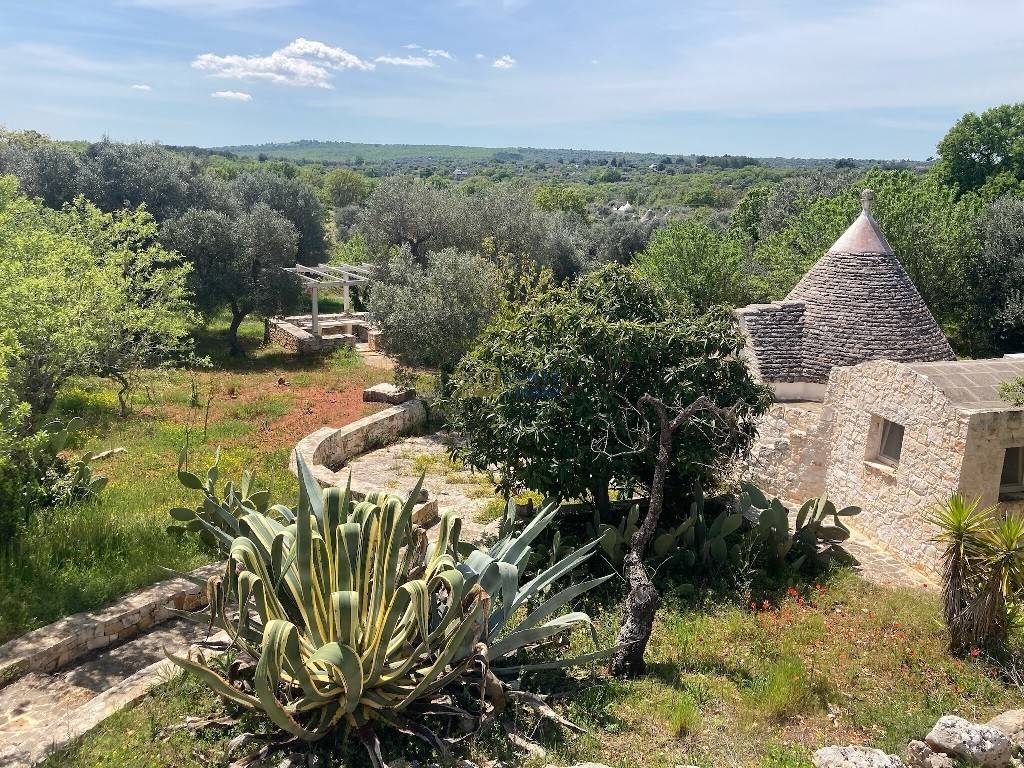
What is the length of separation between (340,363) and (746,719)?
19.9 meters

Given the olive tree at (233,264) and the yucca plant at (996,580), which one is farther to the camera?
the olive tree at (233,264)

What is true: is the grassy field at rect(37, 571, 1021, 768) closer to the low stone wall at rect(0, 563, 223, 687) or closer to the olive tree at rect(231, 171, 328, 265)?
the low stone wall at rect(0, 563, 223, 687)

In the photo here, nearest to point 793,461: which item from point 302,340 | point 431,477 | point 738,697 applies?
point 431,477

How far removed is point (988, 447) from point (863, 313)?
17.2 feet

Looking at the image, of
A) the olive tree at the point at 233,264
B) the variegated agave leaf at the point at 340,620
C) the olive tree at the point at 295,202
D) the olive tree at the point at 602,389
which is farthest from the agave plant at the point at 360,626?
the olive tree at the point at 295,202

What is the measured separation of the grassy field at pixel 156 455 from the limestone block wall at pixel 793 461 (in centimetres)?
746

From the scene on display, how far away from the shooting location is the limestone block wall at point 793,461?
12.3 m

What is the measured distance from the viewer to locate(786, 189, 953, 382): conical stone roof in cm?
1369

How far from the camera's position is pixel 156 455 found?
43.3ft

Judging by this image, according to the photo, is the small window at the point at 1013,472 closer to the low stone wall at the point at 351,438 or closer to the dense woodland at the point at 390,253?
the dense woodland at the point at 390,253

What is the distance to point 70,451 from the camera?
519 inches

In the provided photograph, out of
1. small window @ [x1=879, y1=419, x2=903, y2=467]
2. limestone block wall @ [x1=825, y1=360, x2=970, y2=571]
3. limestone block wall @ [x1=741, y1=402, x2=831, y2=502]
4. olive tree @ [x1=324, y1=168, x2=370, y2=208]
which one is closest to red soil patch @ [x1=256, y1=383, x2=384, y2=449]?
limestone block wall @ [x1=741, y1=402, x2=831, y2=502]

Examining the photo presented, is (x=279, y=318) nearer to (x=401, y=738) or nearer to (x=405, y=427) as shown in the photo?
(x=405, y=427)

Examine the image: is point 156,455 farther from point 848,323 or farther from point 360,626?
point 848,323
